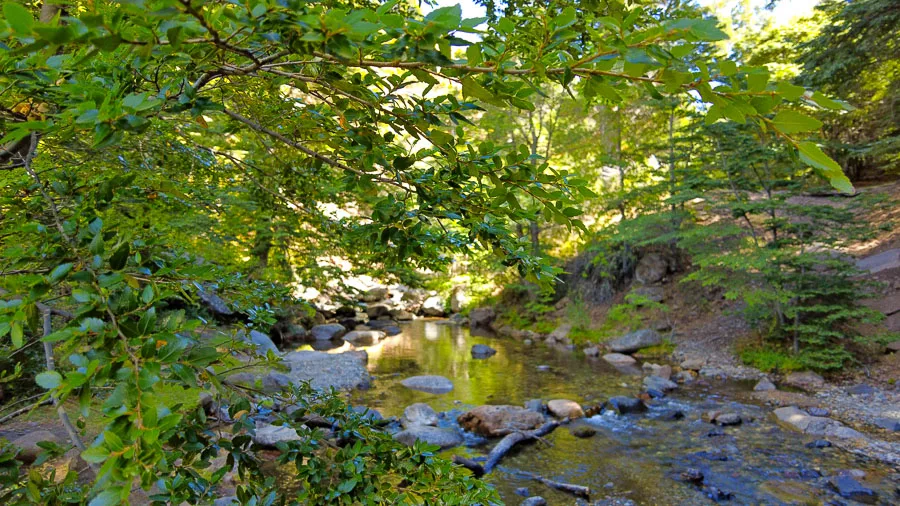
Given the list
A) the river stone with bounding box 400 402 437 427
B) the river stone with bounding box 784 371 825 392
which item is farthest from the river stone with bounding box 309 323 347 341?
the river stone with bounding box 784 371 825 392

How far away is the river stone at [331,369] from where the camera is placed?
Result: 10.6 meters

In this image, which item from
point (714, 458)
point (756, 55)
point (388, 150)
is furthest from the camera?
point (756, 55)

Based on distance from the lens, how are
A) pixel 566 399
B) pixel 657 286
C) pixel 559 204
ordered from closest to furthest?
pixel 559 204
pixel 566 399
pixel 657 286

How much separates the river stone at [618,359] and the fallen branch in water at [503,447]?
5440 mm

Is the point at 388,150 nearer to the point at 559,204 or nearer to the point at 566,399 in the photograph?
the point at 559,204

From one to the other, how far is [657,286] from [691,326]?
224 cm

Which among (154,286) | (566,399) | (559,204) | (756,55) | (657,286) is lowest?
(566,399)

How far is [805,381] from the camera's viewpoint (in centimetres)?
984

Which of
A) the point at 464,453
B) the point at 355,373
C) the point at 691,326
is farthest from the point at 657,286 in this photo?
the point at 464,453

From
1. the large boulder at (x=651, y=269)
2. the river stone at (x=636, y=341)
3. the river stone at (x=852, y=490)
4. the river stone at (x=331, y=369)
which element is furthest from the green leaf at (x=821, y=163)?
the large boulder at (x=651, y=269)

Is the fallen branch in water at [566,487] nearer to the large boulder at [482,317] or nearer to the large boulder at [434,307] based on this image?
the large boulder at [482,317]

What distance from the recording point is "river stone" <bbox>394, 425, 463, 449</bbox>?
7219 mm

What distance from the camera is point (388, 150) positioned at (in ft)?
5.75

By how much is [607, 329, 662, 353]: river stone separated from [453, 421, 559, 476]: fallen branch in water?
649cm
